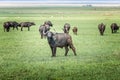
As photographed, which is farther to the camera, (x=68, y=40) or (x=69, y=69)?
(x=68, y=40)

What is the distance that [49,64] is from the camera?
21.0m

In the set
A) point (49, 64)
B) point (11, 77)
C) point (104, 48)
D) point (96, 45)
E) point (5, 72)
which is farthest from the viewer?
point (96, 45)

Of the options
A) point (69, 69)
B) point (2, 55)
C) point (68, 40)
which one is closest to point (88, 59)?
point (68, 40)

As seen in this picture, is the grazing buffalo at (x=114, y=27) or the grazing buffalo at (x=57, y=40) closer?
the grazing buffalo at (x=57, y=40)

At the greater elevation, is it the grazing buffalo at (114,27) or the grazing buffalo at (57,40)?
the grazing buffalo at (57,40)

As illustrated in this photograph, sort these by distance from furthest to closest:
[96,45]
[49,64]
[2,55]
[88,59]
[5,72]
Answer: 1. [96,45]
2. [2,55]
3. [88,59]
4. [49,64]
5. [5,72]

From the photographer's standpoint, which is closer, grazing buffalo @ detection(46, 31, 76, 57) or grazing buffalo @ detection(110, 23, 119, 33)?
grazing buffalo @ detection(46, 31, 76, 57)

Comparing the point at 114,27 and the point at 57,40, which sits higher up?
the point at 57,40

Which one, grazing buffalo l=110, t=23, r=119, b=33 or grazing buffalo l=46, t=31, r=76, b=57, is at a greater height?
grazing buffalo l=46, t=31, r=76, b=57

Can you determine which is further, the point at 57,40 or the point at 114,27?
the point at 114,27

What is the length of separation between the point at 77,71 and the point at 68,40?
442 cm

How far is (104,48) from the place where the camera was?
2850 centimetres

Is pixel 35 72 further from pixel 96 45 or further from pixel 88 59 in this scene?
pixel 96 45

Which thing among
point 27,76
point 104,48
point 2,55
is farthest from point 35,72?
point 104,48
